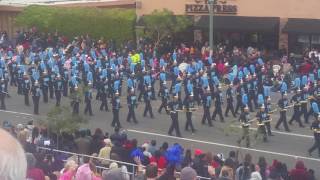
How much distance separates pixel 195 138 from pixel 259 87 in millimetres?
4745

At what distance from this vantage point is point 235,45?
3422 cm

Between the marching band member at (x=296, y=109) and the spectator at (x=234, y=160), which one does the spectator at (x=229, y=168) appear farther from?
the marching band member at (x=296, y=109)

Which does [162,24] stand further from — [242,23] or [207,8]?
[242,23]

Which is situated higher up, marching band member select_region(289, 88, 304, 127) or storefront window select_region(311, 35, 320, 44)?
storefront window select_region(311, 35, 320, 44)

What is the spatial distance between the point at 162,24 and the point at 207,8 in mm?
2782

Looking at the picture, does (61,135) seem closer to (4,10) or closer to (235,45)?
(235,45)

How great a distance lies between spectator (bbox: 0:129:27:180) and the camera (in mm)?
1530

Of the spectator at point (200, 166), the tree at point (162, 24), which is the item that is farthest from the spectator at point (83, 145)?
the tree at point (162, 24)

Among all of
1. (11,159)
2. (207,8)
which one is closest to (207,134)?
(207,8)

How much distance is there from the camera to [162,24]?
110ft

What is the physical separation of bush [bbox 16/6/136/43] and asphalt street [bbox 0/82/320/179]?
44.4 feet

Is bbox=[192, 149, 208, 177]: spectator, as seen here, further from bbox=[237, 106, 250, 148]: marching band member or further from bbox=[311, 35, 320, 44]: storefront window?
bbox=[311, 35, 320, 44]: storefront window

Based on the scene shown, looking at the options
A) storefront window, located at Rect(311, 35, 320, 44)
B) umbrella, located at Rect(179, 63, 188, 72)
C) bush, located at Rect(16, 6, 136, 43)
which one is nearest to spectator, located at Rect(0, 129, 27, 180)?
umbrella, located at Rect(179, 63, 188, 72)

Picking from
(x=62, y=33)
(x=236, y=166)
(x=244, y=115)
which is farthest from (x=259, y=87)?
(x=62, y=33)
